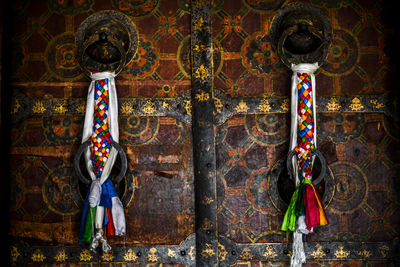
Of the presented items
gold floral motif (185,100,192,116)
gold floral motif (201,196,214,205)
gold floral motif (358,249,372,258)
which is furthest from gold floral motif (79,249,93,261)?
gold floral motif (358,249,372,258)

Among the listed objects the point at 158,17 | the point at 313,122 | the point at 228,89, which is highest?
the point at 158,17

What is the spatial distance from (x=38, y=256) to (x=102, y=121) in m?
1.21

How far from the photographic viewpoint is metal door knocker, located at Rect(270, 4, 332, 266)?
99.7 inches

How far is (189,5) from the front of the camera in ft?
9.59

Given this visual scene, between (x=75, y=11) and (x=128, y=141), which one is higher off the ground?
(x=75, y=11)

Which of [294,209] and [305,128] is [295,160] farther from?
[294,209]

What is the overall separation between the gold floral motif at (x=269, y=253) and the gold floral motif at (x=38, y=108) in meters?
2.16

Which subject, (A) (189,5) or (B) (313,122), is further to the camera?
(A) (189,5)

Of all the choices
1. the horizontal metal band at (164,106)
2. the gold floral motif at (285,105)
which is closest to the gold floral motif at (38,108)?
the horizontal metal band at (164,106)

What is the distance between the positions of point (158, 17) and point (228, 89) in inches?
34.1

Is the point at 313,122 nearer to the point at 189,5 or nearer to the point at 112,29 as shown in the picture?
the point at 189,5

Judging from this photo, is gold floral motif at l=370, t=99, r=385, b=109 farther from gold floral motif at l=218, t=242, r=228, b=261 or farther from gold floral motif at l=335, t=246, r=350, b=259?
gold floral motif at l=218, t=242, r=228, b=261

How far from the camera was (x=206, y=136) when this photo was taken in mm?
2801

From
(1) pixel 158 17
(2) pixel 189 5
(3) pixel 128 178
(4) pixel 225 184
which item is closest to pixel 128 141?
(3) pixel 128 178
